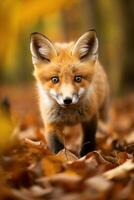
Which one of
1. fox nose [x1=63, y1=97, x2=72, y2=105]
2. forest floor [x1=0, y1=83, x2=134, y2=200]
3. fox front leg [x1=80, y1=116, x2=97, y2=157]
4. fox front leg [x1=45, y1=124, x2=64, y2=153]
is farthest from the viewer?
fox front leg [x1=80, y1=116, x2=97, y2=157]

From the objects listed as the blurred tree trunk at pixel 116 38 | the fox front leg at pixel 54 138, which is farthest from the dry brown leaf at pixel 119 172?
the blurred tree trunk at pixel 116 38

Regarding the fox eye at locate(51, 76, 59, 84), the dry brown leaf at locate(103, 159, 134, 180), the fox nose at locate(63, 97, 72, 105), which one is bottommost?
the dry brown leaf at locate(103, 159, 134, 180)

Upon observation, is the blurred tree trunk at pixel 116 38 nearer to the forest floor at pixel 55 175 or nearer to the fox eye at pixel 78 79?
the fox eye at pixel 78 79

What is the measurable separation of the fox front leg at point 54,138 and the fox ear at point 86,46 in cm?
94

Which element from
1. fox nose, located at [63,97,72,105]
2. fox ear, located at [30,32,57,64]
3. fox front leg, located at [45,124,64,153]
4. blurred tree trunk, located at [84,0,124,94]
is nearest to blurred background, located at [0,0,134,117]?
blurred tree trunk, located at [84,0,124,94]

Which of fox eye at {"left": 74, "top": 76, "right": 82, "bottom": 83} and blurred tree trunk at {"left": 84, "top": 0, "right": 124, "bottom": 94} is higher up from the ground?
fox eye at {"left": 74, "top": 76, "right": 82, "bottom": 83}

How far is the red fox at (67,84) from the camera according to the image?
627 cm

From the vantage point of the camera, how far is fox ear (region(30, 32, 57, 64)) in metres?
6.50

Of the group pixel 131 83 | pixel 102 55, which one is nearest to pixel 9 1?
pixel 131 83

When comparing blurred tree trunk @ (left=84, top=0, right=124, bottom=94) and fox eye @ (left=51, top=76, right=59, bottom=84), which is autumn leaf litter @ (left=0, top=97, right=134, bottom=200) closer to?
fox eye @ (left=51, top=76, right=59, bottom=84)

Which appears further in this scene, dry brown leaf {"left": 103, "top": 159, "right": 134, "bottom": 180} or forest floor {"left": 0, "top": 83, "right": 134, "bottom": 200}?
dry brown leaf {"left": 103, "top": 159, "right": 134, "bottom": 180}

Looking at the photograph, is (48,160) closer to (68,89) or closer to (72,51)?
(68,89)

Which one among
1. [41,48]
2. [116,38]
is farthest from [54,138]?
[116,38]

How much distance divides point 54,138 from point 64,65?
983 millimetres
